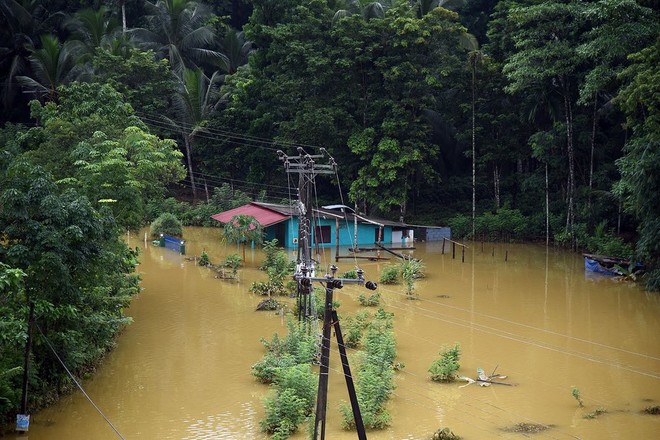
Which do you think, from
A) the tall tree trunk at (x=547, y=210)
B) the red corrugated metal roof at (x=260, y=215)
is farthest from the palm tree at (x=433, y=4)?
the red corrugated metal roof at (x=260, y=215)

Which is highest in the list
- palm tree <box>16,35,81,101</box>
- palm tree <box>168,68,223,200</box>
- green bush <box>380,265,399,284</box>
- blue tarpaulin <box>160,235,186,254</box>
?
palm tree <box>16,35,81,101</box>

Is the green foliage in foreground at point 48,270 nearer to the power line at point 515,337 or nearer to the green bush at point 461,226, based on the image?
the power line at point 515,337

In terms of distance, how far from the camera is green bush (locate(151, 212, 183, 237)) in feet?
114

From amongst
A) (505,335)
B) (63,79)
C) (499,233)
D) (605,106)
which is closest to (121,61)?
(63,79)

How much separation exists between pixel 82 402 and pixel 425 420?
649cm

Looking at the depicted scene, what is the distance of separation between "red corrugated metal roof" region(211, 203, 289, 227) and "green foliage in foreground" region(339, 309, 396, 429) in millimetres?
13730

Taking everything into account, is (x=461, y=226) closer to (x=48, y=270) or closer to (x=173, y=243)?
(x=173, y=243)

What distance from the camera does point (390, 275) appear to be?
26328 mm

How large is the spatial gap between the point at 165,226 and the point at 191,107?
9.09 m

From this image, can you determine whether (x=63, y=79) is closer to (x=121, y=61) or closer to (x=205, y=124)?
(x=121, y=61)

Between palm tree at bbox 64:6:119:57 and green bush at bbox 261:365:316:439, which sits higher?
palm tree at bbox 64:6:119:57

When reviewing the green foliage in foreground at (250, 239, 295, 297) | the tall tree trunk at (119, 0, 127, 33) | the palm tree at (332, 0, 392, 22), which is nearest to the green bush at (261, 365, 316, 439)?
the green foliage in foreground at (250, 239, 295, 297)

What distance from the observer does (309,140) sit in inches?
1494

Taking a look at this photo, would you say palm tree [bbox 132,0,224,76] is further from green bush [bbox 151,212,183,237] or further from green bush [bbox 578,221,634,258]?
green bush [bbox 578,221,634,258]
